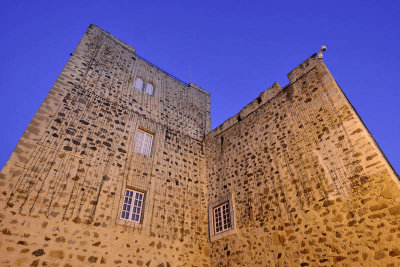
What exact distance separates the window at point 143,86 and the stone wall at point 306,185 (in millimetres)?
4302

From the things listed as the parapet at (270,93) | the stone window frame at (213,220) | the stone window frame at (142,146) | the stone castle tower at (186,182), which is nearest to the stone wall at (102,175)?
the stone castle tower at (186,182)

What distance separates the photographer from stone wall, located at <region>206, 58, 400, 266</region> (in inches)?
194

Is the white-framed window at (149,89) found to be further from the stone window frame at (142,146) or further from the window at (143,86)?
the stone window frame at (142,146)

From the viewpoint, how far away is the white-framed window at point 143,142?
8680mm

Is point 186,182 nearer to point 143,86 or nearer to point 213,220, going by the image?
point 213,220

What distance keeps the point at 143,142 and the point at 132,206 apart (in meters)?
2.47

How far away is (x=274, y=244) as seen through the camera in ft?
20.7

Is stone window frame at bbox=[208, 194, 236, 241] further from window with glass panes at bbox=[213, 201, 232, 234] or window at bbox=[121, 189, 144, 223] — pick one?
window at bbox=[121, 189, 144, 223]

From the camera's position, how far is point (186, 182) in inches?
359

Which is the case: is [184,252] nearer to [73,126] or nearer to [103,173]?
[103,173]

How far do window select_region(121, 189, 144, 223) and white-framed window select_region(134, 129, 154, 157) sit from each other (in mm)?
1554

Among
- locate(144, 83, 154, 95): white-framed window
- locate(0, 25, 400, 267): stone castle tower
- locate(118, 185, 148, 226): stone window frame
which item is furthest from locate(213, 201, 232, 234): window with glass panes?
locate(144, 83, 154, 95): white-framed window

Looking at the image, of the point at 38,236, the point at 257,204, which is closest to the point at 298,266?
the point at 257,204

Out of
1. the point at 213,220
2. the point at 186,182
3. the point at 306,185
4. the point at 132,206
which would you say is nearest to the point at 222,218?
the point at 213,220
